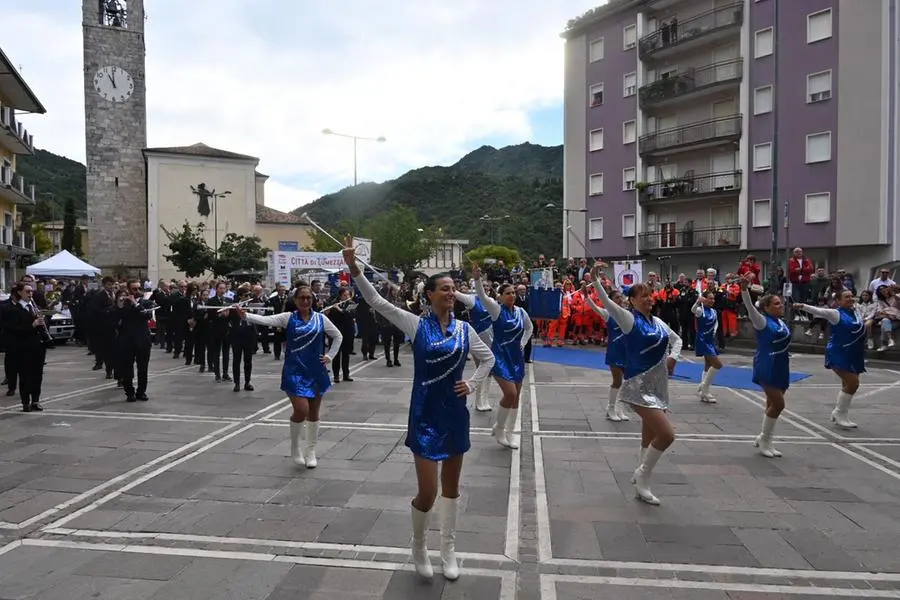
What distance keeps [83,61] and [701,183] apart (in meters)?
45.1

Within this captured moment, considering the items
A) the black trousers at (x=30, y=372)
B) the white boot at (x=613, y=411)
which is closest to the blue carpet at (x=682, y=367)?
the white boot at (x=613, y=411)

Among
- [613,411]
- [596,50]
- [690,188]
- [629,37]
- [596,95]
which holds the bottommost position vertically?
[613,411]

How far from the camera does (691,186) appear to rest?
1393 inches

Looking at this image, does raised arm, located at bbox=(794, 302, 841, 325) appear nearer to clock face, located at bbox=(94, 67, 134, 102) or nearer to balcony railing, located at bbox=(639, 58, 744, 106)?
balcony railing, located at bbox=(639, 58, 744, 106)

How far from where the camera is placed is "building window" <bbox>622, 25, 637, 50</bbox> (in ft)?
125

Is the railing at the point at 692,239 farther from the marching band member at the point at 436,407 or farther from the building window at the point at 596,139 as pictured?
the marching band member at the point at 436,407

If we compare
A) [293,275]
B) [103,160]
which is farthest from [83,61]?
[293,275]

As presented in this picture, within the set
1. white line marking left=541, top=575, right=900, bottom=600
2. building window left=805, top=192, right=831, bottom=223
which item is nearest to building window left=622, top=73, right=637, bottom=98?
building window left=805, top=192, right=831, bottom=223

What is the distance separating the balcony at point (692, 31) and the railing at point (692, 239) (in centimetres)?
991

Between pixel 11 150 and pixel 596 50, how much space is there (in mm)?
36652

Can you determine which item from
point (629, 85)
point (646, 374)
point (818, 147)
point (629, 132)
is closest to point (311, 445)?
point (646, 374)

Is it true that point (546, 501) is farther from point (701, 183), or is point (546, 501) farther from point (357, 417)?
point (701, 183)

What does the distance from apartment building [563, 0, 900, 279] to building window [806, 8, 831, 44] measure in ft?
0.18

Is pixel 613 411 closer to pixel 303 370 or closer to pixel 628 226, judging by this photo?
pixel 303 370
